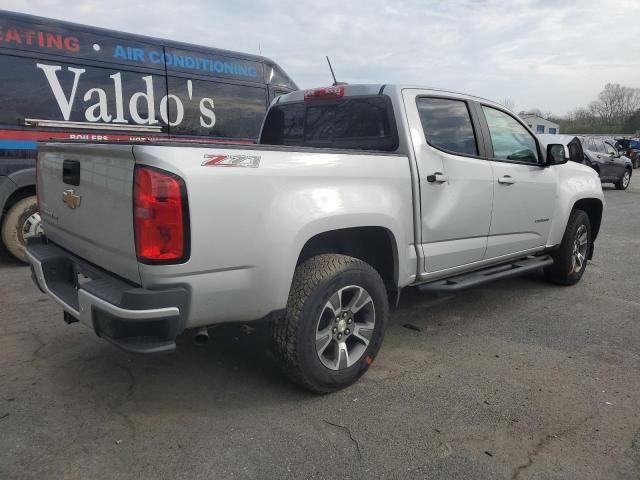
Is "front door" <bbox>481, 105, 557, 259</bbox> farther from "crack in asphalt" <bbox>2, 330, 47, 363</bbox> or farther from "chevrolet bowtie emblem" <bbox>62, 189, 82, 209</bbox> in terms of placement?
"crack in asphalt" <bbox>2, 330, 47, 363</bbox>

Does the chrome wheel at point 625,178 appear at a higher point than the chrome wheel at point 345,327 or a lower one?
higher

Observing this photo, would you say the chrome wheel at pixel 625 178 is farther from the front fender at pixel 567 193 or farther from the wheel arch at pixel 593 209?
the front fender at pixel 567 193

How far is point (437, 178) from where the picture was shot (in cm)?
364

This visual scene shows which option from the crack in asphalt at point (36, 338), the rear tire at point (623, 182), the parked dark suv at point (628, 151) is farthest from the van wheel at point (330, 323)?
the parked dark suv at point (628, 151)

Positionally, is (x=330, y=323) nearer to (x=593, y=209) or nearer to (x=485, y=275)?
(x=485, y=275)

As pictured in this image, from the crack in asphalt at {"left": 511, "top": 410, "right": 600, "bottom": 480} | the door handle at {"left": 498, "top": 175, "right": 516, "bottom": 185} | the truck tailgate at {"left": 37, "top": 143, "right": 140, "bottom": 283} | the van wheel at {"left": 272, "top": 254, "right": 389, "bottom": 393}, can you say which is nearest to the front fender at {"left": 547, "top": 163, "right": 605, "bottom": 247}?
the door handle at {"left": 498, "top": 175, "right": 516, "bottom": 185}

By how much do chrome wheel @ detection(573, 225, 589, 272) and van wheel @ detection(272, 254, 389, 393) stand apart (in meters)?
3.19

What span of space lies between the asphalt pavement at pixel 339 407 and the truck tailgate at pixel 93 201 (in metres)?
0.76

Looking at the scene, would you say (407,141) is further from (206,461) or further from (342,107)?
(206,461)

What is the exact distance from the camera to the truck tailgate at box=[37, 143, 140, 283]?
2.48m

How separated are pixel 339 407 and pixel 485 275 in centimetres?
189

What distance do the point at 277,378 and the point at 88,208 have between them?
154 cm

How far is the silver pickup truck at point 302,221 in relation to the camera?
2.41 metres

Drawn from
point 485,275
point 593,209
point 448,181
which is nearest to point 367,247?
point 448,181
